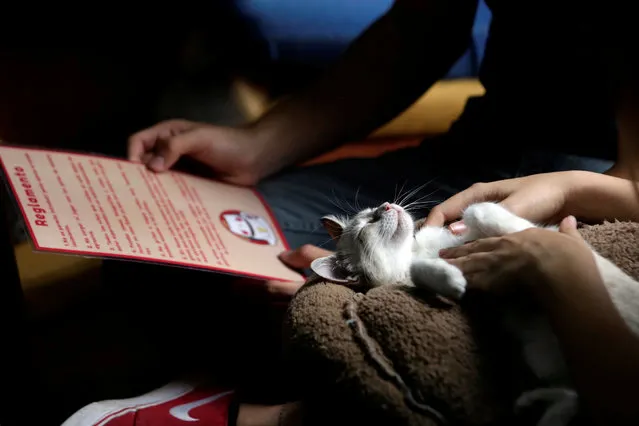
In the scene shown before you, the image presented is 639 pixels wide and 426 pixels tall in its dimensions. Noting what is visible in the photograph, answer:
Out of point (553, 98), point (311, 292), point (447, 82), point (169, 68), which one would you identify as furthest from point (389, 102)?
point (169, 68)

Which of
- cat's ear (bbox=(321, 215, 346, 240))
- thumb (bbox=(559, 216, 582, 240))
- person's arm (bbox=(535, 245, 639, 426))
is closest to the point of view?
person's arm (bbox=(535, 245, 639, 426))

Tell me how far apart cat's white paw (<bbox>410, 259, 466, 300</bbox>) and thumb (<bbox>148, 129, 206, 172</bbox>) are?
0.49 m

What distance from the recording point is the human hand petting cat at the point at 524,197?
2.15ft

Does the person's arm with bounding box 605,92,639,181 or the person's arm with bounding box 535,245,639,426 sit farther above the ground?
the person's arm with bounding box 605,92,639,181

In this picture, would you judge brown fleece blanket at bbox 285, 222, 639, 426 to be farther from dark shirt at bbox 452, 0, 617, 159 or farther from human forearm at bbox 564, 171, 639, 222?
Answer: dark shirt at bbox 452, 0, 617, 159

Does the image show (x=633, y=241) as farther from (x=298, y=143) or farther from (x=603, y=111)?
(x=298, y=143)

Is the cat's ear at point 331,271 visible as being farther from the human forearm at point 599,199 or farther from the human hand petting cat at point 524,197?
the human forearm at point 599,199

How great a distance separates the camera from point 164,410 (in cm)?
77

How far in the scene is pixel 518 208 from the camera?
2.18 ft

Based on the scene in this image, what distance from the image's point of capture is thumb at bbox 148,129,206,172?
0.95 m

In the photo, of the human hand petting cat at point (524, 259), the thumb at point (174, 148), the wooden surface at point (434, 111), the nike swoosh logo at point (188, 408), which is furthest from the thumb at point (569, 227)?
the thumb at point (174, 148)

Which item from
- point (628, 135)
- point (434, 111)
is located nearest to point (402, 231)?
point (628, 135)

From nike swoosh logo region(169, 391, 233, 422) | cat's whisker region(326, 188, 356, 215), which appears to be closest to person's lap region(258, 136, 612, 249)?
cat's whisker region(326, 188, 356, 215)

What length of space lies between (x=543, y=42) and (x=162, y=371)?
26.1 inches
